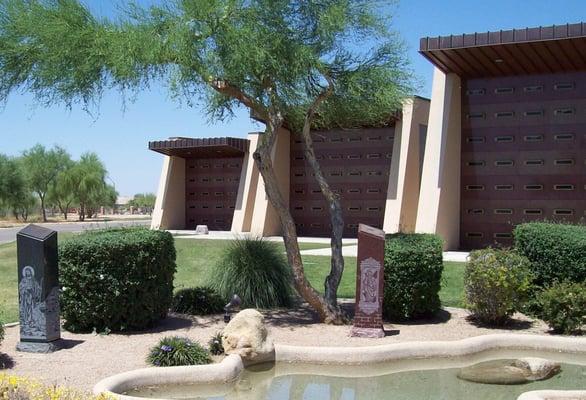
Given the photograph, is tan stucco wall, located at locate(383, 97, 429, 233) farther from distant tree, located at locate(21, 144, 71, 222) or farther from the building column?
distant tree, located at locate(21, 144, 71, 222)

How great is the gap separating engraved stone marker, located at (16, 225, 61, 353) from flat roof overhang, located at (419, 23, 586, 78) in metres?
14.9

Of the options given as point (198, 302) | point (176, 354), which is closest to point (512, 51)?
point (198, 302)

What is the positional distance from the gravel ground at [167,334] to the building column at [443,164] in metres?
11.3

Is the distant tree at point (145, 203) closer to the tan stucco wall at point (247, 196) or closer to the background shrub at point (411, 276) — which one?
the tan stucco wall at point (247, 196)

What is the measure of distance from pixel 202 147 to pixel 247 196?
359 centimetres

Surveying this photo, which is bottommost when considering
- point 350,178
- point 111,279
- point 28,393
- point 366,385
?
point 366,385

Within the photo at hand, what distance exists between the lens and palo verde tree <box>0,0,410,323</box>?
8961mm

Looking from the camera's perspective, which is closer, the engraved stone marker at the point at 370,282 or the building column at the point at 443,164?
the engraved stone marker at the point at 370,282

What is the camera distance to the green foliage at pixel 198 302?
1084 cm

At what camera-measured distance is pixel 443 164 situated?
22266 mm

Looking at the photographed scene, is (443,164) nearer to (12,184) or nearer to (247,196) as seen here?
(247,196)

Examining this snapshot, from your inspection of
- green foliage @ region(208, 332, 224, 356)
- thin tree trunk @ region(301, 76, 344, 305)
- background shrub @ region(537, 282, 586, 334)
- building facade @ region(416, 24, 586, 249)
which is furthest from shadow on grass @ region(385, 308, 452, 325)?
building facade @ region(416, 24, 586, 249)

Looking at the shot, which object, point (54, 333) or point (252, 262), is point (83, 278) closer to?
point (54, 333)

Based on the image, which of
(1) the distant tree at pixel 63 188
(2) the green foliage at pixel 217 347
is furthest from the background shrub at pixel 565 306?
(1) the distant tree at pixel 63 188
